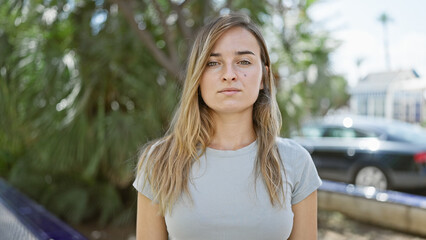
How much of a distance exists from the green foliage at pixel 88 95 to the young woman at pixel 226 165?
2.83 m

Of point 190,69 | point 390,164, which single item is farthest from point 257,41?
point 390,164

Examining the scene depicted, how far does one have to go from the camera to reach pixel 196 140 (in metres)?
1.47

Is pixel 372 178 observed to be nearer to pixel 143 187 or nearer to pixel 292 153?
pixel 292 153

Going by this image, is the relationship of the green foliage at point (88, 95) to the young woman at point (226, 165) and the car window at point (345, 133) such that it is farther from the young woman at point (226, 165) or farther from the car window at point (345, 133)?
the young woman at point (226, 165)

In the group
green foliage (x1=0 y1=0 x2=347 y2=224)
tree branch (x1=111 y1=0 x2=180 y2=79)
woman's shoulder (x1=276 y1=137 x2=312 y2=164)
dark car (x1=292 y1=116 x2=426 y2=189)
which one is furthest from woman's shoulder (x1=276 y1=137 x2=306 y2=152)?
dark car (x1=292 y1=116 x2=426 y2=189)

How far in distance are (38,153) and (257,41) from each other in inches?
160

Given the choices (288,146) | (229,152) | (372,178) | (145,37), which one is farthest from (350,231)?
(229,152)

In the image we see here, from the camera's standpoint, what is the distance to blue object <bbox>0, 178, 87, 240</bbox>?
89.9 inches

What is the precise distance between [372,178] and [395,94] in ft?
10.2

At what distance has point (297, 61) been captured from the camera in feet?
19.0

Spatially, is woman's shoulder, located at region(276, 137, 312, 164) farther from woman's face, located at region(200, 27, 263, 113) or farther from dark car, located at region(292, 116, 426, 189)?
dark car, located at region(292, 116, 426, 189)

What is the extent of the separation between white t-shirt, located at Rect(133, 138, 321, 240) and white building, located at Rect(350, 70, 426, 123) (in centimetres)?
468

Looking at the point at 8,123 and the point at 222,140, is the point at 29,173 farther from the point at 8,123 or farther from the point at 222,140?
the point at 222,140

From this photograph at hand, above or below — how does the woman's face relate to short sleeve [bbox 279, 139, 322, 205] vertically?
above
